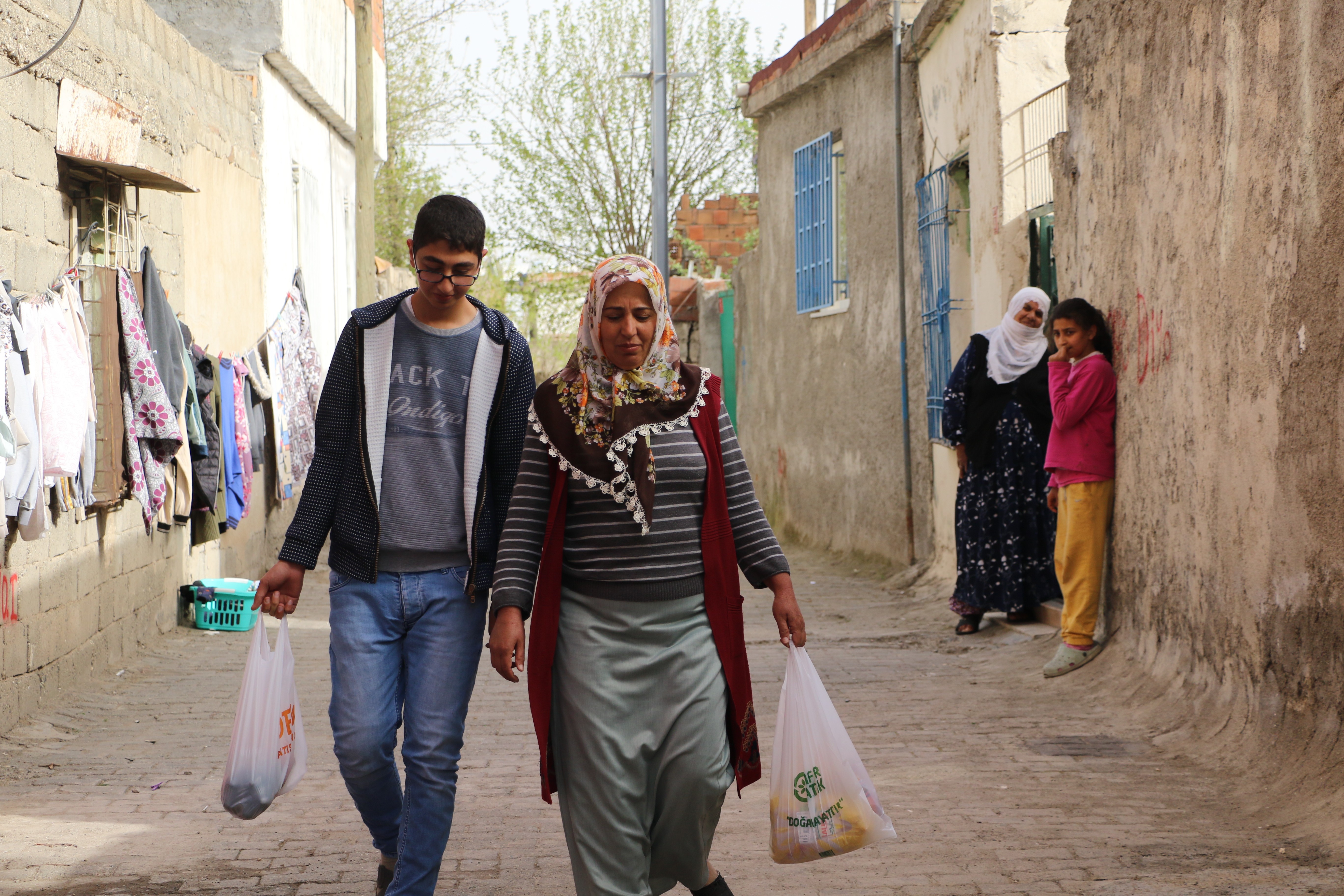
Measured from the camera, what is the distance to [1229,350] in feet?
17.9

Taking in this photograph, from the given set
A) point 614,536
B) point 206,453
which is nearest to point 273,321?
point 206,453

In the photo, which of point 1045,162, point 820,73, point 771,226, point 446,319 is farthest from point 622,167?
point 446,319

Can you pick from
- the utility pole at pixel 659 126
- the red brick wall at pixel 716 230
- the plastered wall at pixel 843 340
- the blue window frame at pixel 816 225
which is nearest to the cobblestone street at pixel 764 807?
the plastered wall at pixel 843 340

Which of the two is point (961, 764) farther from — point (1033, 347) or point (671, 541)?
point (1033, 347)

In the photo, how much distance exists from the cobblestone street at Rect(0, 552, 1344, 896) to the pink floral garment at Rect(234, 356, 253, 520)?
2093 millimetres

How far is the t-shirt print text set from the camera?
3.46 m

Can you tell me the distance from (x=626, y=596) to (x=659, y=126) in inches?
598

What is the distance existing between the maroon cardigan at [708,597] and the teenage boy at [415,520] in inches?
12.7

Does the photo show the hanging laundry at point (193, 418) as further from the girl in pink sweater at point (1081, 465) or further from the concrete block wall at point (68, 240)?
the girl in pink sweater at point (1081, 465)

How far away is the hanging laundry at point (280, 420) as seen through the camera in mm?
10664

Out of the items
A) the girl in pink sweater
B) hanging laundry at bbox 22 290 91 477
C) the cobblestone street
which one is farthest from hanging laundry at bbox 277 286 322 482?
the girl in pink sweater

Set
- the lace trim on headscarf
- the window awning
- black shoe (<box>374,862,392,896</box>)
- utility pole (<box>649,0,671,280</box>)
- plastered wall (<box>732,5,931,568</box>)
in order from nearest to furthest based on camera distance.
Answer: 1. the lace trim on headscarf
2. black shoe (<box>374,862,392,896</box>)
3. the window awning
4. plastered wall (<box>732,5,931,568</box>)
5. utility pole (<box>649,0,671,280</box>)

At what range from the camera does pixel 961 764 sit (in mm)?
5348

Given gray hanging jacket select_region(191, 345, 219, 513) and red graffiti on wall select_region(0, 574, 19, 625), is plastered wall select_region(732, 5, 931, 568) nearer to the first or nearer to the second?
gray hanging jacket select_region(191, 345, 219, 513)
